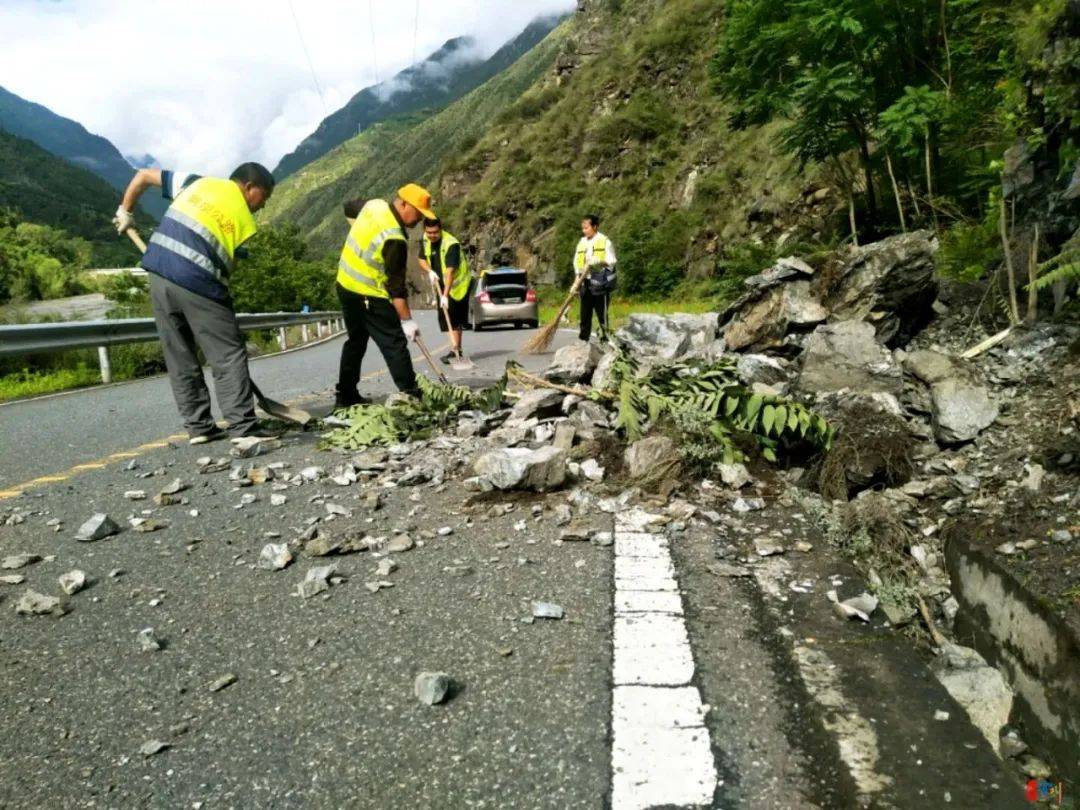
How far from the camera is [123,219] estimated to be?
17.9 feet

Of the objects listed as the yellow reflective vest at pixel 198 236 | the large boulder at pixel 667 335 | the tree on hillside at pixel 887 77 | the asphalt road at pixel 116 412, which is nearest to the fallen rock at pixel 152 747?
the asphalt road at pixel 116 412

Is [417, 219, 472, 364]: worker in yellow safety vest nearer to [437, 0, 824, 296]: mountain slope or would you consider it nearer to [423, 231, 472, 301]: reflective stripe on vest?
[423, 231, 472, 301]: reflective stripe on vest

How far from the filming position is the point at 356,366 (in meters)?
6.71

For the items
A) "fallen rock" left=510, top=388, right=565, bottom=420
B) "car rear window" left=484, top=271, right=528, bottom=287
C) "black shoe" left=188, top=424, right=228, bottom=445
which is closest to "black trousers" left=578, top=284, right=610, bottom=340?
"fallen rock" left=510, top=388, right=565, bottom=420

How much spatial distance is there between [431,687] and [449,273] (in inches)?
343

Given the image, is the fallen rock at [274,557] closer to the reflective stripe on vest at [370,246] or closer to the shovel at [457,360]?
the reflective stripe on vest at [370,246]

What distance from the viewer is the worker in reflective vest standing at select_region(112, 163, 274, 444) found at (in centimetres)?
531

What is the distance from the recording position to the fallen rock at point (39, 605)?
8.73 feet

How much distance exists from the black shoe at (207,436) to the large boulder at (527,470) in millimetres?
2517

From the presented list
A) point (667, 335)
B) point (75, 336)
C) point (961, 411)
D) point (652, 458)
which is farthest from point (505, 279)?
point (961, 411)

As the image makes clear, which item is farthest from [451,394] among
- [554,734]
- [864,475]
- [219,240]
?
[554,734]

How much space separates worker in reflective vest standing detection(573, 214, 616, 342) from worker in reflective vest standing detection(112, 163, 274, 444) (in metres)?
6.12

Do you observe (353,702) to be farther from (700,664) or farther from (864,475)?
(864,475)

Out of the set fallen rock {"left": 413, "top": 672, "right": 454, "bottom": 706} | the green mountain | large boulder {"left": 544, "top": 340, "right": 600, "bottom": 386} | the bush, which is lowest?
fallen rock {"left": 413, "top": 672, "right": 454, "bottom": 706}
